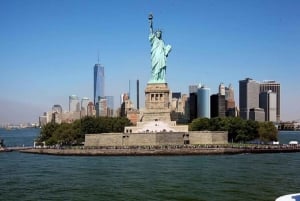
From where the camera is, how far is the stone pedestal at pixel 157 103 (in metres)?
72.0

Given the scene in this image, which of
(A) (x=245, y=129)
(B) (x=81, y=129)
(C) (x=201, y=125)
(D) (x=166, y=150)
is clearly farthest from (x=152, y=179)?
(C) (x=201, y=125)

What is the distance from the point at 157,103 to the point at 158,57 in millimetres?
6660

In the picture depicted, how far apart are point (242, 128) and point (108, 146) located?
20494mm

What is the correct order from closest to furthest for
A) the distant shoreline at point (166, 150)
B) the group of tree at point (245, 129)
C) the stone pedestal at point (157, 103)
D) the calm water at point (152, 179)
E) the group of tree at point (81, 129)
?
1. the calm water at point (152, 179)
2. the distant shoreline at point (166, 150)
3. the stone pedestal at point (157, 103)
4. the group of tree at point (245, 129)
5. the group of tree at point (81, 129)

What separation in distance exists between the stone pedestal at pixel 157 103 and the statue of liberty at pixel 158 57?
123 centimetres

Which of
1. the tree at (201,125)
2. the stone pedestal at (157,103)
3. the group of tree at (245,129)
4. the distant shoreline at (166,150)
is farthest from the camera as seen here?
the tree at (201,125)

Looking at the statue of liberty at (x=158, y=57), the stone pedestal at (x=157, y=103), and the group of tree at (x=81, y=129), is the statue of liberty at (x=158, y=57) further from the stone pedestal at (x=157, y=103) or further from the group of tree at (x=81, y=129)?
the group of tree at (x=81, y=129)

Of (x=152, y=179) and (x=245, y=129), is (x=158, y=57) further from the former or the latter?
(x=152, y=179)

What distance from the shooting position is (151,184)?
108 feet

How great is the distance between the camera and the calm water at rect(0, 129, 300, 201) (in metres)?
28.6

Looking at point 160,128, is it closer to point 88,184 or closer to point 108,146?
point 108,146

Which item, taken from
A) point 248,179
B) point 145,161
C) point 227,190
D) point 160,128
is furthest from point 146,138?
point 227,190

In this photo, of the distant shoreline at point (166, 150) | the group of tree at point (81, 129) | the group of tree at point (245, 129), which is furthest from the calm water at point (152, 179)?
the group of tree at point (81, 129)

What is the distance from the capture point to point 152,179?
35688 mm
